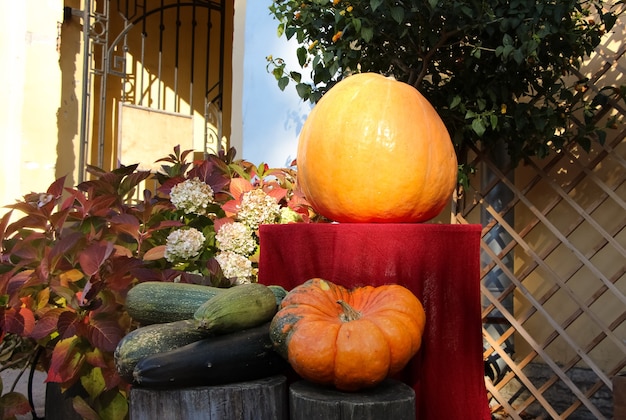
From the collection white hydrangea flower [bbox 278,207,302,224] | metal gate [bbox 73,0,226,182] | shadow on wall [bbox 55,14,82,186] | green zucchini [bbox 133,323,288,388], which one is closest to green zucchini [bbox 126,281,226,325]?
green zucchini [bbox 133,323,288,388]

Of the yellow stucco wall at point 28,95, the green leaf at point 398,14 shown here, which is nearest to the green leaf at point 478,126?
the green leaf at point 398,14

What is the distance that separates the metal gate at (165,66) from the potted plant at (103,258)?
8.69ft

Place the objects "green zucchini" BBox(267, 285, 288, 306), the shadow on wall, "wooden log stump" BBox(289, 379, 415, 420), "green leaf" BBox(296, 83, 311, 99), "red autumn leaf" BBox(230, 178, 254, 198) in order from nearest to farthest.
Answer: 1. "wooden log stump" BBox(289, 379, 415, 420)
2. "green zucchini" BBox(267, 285, 288, 306)
3. "red autumn leaf" BBox(230, 178, 254, 198)
4. "green leaf" BBox(296, 83, 311, 99)
5. the shadow on wall

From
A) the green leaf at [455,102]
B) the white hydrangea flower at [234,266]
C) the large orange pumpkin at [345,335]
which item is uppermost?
the green leaf at [455,102]

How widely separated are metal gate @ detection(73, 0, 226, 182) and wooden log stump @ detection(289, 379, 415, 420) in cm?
372

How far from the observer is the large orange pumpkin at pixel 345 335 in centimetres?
142

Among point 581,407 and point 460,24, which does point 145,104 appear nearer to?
point 460,24

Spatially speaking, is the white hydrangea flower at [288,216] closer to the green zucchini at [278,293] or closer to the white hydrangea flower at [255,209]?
the white hydrangea flower at [255,209]

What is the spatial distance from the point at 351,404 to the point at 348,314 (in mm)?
260

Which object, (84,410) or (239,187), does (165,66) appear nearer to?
(239,187)

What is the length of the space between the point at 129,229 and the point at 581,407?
239cm

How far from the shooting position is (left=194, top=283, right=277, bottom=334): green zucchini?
1529 millimetres

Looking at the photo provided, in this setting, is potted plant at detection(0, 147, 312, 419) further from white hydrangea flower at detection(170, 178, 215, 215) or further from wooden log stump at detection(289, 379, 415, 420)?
wooden log stump at detection(289, 379, 415, 420)

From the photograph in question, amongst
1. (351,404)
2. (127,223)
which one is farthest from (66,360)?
(351,404)
